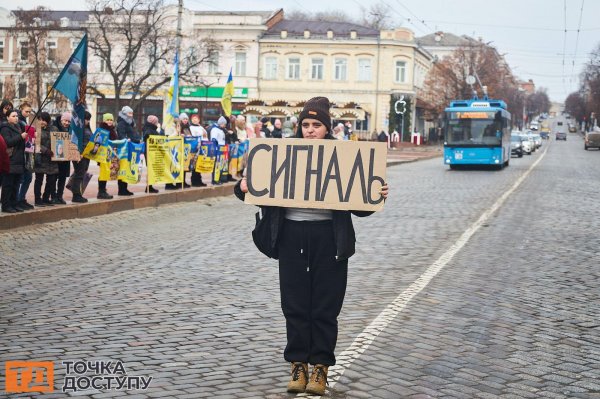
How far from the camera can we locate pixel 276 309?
848 cm

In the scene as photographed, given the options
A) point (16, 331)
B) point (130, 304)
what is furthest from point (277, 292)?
point (16, 331)

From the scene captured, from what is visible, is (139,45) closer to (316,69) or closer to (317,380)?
(316,69)

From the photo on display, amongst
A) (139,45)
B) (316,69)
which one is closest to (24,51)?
(139,45)

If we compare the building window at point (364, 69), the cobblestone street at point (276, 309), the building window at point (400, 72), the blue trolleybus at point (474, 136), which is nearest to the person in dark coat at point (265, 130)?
the blue trolleybus at point (474, 136)

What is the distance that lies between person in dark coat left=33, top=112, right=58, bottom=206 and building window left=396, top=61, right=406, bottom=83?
65.6m

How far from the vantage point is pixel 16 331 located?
7383 mm

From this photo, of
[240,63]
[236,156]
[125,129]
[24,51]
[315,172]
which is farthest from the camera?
[240,63]

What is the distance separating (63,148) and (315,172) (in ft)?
38.8

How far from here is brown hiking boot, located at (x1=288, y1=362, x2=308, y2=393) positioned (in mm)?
5680

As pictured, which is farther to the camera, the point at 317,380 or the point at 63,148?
the point at 63,148

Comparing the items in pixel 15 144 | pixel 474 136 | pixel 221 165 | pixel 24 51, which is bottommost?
pixel 221 165

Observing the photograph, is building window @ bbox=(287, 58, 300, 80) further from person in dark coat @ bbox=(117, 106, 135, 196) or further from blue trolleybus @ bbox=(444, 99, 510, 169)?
person in dark coat @ bbox=(117, 106, 135, 196)

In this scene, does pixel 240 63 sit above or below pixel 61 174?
above

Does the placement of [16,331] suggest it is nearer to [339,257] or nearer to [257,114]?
[339,257]
